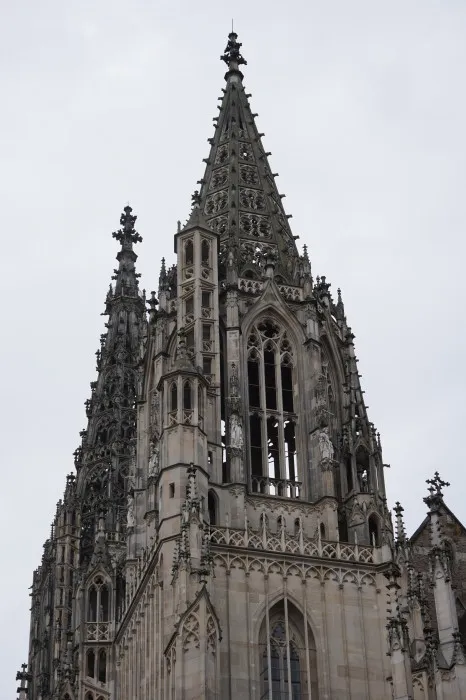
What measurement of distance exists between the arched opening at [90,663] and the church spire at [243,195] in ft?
50.8

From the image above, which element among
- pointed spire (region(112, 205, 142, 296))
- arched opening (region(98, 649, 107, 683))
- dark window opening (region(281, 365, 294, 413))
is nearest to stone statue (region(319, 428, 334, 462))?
dark window opening (region(281, 365, 294, 413))

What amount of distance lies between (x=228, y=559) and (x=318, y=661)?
162 inches

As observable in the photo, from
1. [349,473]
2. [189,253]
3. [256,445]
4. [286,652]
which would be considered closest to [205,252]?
[189,253]

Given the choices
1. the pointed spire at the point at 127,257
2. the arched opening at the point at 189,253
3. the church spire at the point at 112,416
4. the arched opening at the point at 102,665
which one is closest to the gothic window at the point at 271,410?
the arched opening at the point at 189,253

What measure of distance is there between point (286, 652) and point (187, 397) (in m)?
9.02

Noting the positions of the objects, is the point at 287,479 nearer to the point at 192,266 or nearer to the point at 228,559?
the point at 228,559

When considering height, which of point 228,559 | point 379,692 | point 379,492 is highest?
point 379,492

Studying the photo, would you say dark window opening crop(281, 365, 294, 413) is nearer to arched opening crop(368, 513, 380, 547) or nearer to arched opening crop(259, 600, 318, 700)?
Result: arched opening crop(368, 513, 380, 547)

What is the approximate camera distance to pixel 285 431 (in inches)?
2095

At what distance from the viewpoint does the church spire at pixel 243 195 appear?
5762 cm

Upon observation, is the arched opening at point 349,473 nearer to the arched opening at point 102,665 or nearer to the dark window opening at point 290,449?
the dark window opening at point 290,449

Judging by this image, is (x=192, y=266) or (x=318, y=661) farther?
(x=192, y=266)

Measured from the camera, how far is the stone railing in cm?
4772

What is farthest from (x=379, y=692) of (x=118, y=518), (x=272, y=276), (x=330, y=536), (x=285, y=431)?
(x=118, y=518)
